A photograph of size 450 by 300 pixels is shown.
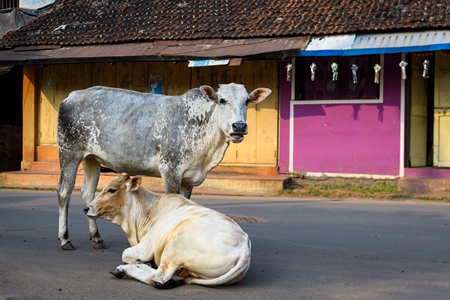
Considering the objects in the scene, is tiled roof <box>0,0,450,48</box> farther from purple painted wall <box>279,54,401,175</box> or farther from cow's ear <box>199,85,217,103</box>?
cow's ear <box>199,85,217,103</box>

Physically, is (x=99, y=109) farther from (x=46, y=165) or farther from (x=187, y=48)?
(x=46, y=165)

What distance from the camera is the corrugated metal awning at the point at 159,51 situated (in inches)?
631

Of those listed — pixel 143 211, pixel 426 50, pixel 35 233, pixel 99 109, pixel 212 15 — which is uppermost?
pixel 212 15

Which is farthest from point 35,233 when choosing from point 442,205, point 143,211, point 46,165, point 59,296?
point 46,165

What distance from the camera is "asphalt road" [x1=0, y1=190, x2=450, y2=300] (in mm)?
5938

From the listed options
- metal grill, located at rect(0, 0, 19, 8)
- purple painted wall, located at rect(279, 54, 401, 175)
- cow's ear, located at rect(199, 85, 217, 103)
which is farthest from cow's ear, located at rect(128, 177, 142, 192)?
metal grill, located at rect(0, 0, 19, 8)

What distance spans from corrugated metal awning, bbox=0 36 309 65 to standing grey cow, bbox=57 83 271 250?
7.88 m

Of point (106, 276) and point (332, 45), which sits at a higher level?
point (332, 45)

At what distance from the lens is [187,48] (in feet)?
56.0

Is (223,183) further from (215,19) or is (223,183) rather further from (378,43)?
(378,43)

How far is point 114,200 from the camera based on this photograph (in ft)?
22.9

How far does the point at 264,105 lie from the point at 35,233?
923cm

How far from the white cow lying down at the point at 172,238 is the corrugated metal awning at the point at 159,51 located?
30.1 ft

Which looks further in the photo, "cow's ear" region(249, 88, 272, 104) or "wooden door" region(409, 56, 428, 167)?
"wooden door" region(409, 56, 428, 167)
